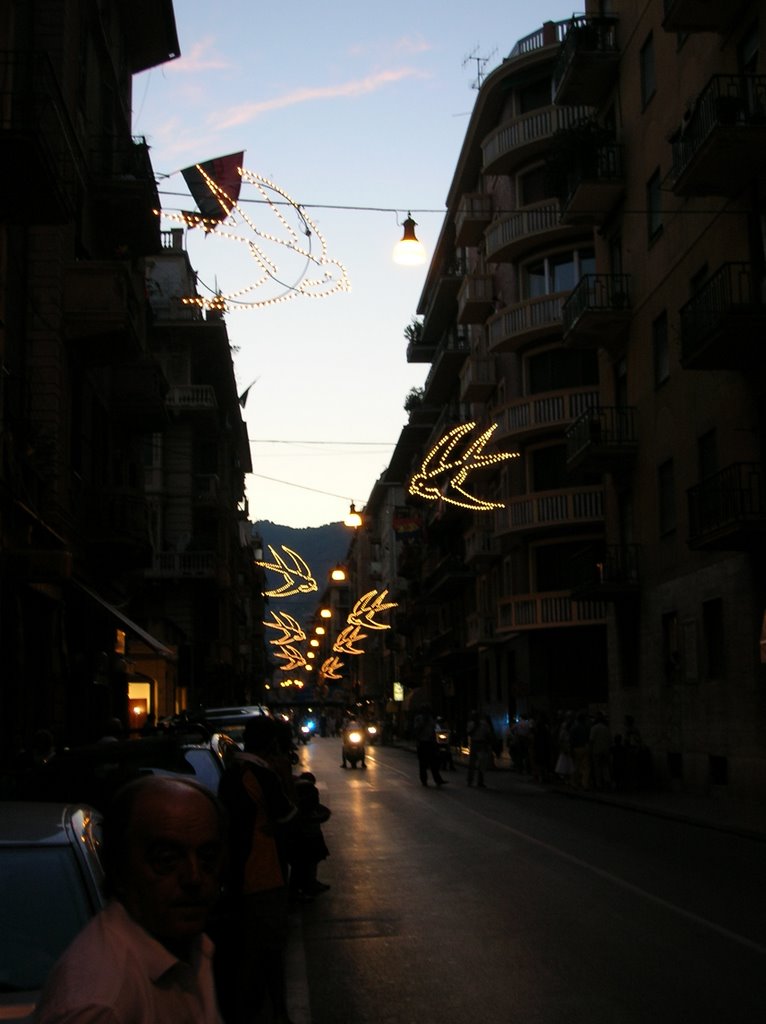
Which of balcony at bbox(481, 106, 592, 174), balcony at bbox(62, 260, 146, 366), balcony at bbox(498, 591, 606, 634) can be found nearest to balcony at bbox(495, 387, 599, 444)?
balcony at bbox(498, 591, 606, 634)

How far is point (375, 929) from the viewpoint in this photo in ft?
38.8

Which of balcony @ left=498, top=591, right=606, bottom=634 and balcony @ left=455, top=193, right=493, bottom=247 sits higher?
balcony @ left=455, top=193, right=493, bottom=247

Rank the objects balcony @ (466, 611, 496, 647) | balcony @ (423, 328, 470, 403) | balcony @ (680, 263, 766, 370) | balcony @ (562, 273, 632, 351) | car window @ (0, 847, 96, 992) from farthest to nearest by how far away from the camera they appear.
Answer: balcony @ (423, 328, 470, 403)
balcony @ (466, 611, 496, 647)
balcony @ (562, 273, 632, 351)
balcony @ (680, 263, 766, 370)
car window @ (0, 847, 96, 992)

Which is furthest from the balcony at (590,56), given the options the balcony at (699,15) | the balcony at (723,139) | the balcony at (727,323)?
the balcony at (727,323)

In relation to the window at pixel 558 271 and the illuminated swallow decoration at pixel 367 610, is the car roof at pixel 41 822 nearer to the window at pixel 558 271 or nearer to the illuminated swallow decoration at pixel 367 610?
the window at pixel 558 271

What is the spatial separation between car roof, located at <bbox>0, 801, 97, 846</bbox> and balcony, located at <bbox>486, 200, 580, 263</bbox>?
40.7 metres

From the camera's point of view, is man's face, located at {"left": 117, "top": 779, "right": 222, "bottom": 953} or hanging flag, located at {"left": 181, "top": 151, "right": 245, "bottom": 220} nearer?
man's face, located at {"left": 117, "top": 779, "right": 222, "bottom": 953}

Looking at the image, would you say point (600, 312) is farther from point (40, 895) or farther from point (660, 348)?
point (40, 895)

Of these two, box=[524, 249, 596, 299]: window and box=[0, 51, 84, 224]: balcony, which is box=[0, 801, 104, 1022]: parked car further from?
box=[524, 249, 596, 299]: window

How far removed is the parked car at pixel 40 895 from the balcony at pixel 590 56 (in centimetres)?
3174

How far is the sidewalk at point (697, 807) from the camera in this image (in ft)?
69.3

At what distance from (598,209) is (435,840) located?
19884mm

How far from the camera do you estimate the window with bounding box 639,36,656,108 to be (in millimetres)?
31750

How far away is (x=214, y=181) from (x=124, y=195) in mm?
9632
